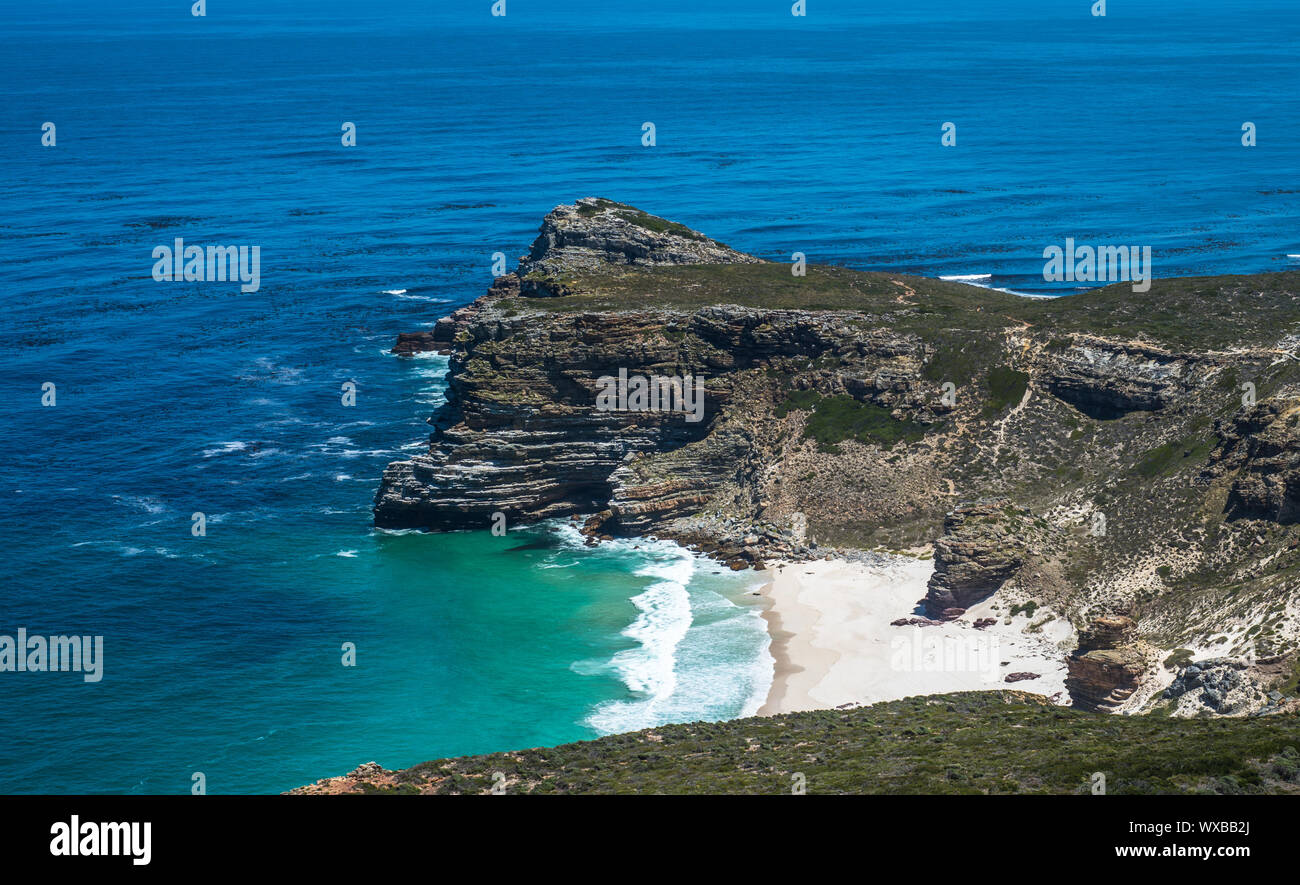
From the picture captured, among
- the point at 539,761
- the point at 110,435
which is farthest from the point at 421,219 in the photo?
the point at 539,761

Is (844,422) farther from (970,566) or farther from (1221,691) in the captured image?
(1221,691)

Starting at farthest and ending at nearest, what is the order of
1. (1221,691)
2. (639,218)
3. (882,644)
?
(639,218) < (882,644) < (1221,691)

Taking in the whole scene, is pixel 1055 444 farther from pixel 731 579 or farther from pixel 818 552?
pixel 731 579

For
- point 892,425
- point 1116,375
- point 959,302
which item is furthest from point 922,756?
point 959,302

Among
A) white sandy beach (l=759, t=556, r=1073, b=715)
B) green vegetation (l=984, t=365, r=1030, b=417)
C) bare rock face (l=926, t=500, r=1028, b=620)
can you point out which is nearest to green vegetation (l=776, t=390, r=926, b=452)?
green vegetation (l=984, t=365, r=1030, b=417)

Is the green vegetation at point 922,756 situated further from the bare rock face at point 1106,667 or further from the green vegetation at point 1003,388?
the green vegetation at point 1003,388

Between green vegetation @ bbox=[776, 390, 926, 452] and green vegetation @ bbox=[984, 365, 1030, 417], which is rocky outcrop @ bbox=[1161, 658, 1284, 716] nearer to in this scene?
green vegetation @ bbox=[984, 365, 1030, 417]
